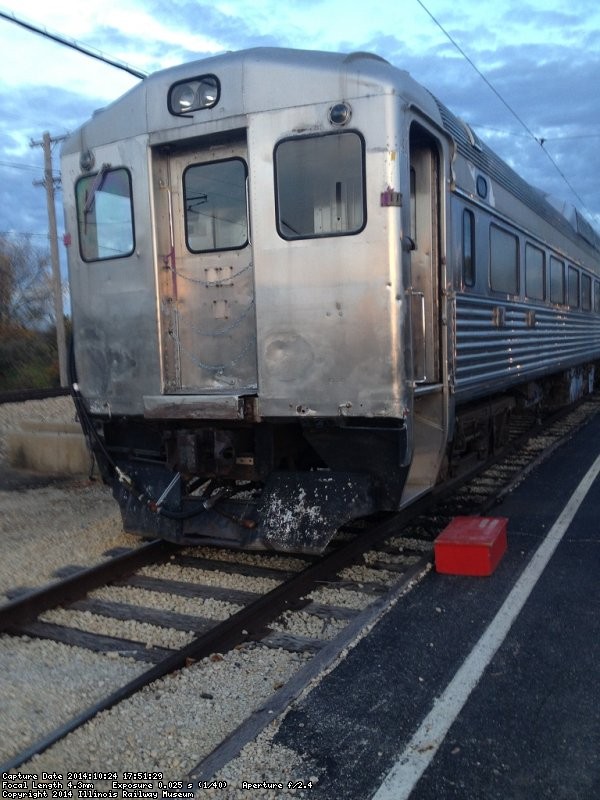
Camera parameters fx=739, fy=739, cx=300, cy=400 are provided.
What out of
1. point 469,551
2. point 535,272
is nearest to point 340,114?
point 469,551

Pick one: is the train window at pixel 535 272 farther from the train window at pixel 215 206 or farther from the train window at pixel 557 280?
the train window at pixel 215 206

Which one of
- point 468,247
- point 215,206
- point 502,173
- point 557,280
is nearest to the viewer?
point 215,206

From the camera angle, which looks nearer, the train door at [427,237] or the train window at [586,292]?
the train door at [427,237]

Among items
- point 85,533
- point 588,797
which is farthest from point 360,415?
point 85,533

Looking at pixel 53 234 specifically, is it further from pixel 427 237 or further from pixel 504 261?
pixel 427 237

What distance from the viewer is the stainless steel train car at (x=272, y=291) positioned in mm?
4742

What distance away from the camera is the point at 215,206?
542cm

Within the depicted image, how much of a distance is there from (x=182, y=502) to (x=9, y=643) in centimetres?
161

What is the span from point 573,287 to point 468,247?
6.05m

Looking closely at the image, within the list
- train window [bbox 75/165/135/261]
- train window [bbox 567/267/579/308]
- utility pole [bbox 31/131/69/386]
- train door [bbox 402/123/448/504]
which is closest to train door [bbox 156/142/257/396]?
train window [bbox 75/165/135/261]

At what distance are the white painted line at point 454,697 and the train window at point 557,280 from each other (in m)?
5.14

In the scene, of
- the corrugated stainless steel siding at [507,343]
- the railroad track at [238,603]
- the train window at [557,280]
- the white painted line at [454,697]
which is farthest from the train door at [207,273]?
the train window at [557,280]

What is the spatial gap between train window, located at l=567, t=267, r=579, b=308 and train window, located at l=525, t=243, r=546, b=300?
209 cm

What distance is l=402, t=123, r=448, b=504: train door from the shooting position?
5297mm
